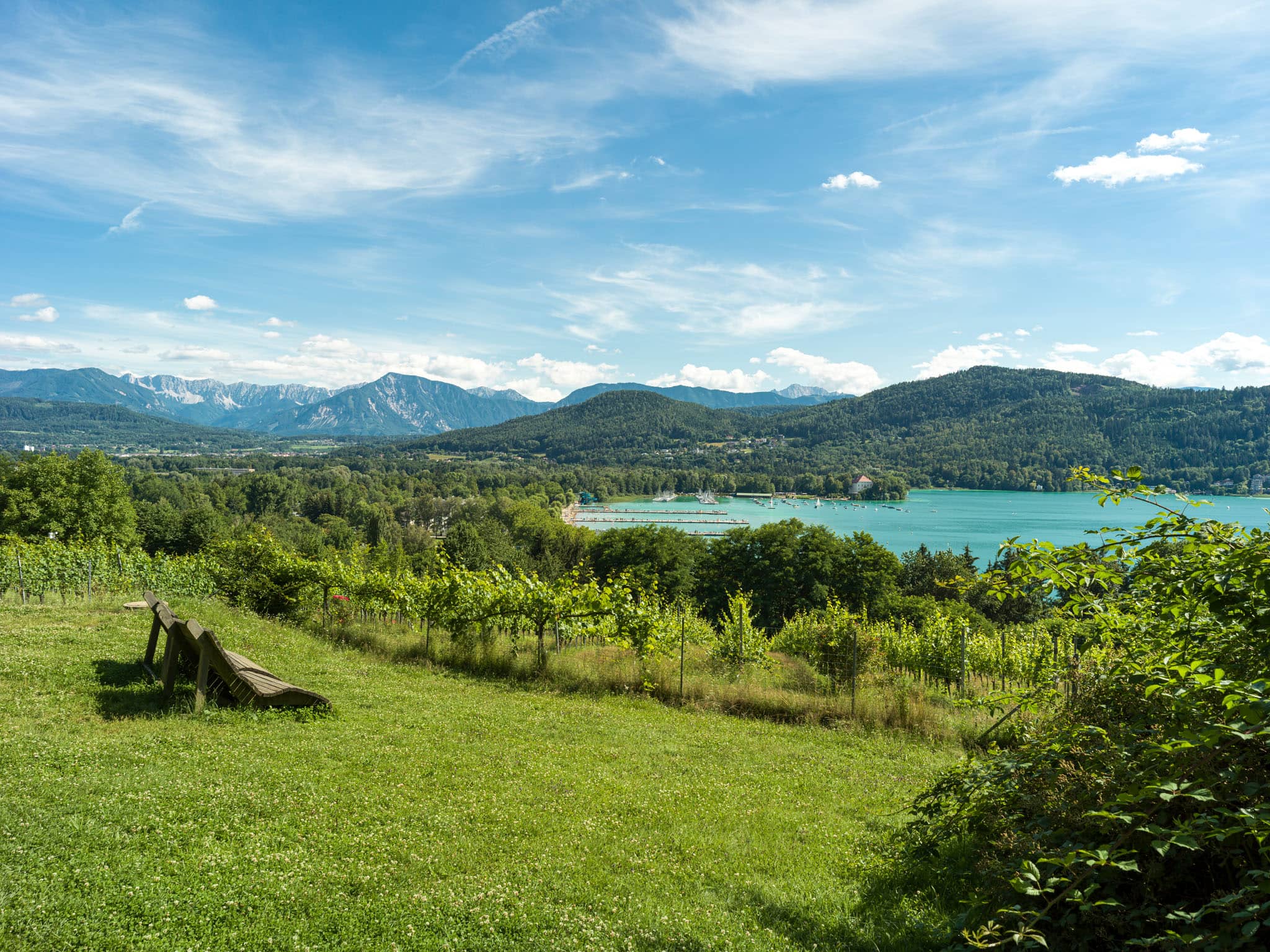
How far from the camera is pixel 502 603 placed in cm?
1500

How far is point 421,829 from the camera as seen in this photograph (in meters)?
6.09

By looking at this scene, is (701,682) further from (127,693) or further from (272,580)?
(272,580)

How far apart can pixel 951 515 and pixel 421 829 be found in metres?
154

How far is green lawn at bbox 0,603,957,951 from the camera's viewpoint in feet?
14.9

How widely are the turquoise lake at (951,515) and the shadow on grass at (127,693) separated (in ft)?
292

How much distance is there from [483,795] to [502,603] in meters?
8.11

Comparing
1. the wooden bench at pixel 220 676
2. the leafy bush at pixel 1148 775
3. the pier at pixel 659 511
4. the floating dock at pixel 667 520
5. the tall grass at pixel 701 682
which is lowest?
the floating dock at pixel 667 520

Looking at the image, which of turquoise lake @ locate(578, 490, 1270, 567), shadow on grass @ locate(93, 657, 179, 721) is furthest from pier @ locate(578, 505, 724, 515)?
shadow on grass @ locate(93, 657, 179, 721)

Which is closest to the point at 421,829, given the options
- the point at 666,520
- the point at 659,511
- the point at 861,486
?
the point at 666,520

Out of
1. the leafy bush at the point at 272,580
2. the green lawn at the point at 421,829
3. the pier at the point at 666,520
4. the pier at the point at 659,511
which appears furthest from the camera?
the pier at the point at 659,511

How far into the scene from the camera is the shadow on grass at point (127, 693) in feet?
28.8

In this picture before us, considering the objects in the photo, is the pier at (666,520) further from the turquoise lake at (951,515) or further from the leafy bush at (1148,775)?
the leafy bush at (1148,775)

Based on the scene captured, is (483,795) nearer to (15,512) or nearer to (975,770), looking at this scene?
(975,770)

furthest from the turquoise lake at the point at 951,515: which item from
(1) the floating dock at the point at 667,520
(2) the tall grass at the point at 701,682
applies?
(2) the tall grass at the point at 701,682
